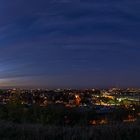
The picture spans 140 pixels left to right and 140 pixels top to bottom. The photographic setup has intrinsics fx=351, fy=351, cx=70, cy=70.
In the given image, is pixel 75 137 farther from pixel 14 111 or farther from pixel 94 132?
pixel 14 111

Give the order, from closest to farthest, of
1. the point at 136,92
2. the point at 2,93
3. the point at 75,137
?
the point at 75,137 → the point at 2,93 → the point at 136,92

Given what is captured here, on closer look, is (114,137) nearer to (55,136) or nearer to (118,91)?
(55,136)

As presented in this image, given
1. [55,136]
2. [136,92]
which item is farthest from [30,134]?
[136,92]

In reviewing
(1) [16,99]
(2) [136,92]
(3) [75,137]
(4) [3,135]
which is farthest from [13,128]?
(2) [136,92]

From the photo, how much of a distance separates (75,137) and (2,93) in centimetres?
3281

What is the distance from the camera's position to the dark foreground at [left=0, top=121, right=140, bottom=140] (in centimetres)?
873

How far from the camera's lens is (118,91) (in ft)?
304

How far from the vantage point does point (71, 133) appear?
9.07 m

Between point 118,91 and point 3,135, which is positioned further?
point 118,91

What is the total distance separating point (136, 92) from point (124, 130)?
236 ft

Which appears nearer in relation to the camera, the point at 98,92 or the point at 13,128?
the point at 13,128

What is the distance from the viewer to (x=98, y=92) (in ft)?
302

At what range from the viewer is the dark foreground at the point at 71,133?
8.73 metres

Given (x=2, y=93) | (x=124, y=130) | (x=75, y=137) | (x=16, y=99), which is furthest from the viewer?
(x=2, y=93)
